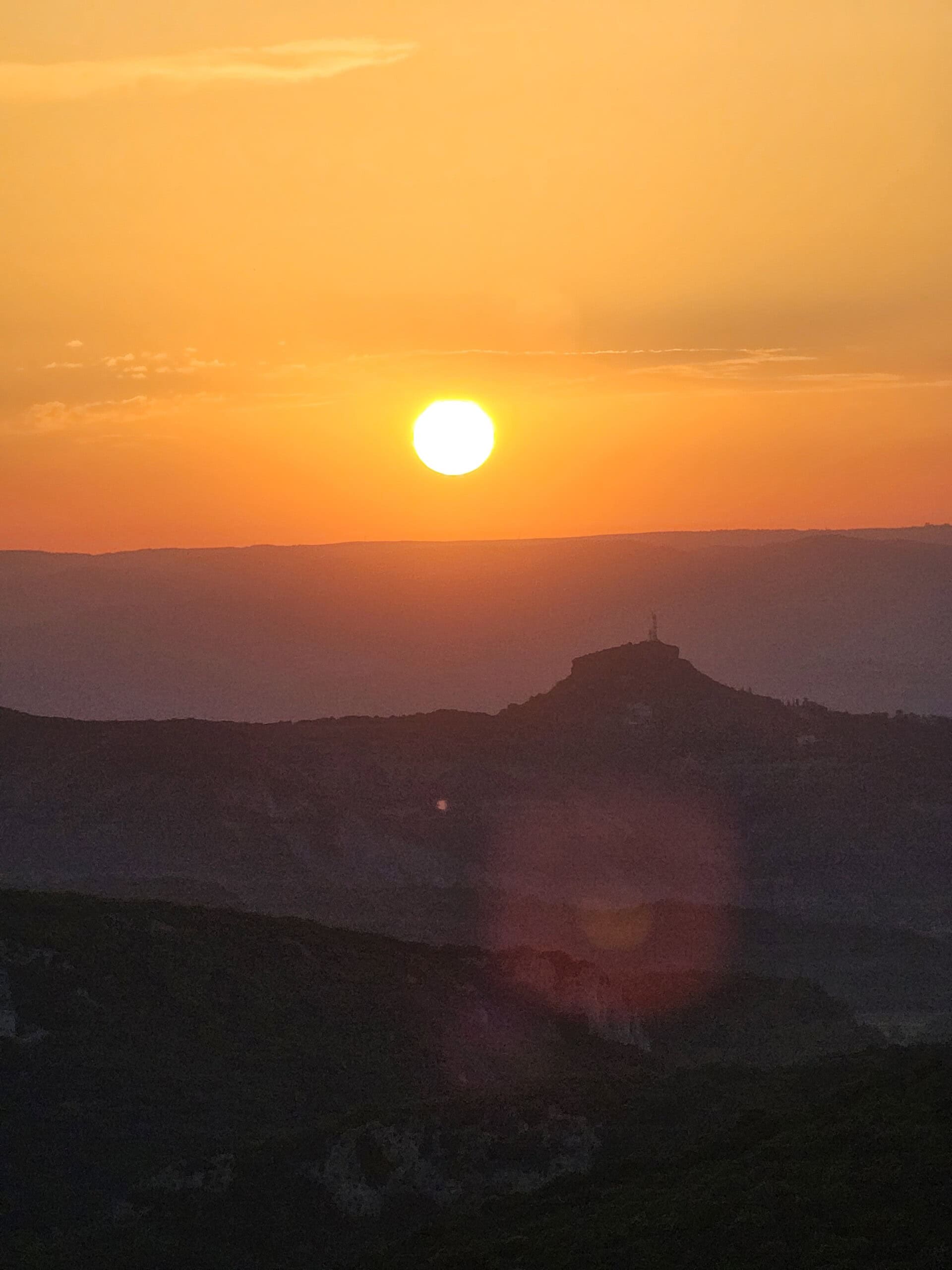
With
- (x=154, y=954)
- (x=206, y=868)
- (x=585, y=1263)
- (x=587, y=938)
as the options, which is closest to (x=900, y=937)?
(x=587, y=938)

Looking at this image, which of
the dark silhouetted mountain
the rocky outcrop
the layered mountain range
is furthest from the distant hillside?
the dark silhouetted mountain

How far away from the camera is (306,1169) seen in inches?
1394

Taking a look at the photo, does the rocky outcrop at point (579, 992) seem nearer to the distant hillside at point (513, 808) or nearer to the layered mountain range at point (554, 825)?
the layered mountain range at point (554, 825)

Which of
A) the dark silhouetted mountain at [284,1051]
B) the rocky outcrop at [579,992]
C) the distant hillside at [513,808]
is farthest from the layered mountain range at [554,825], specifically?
the dark silhouetted mountain at [284,1051]

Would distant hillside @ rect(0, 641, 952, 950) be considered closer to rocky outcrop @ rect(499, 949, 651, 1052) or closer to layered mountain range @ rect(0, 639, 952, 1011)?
layered mountain range @ rect(0, 639, 952, 1011)

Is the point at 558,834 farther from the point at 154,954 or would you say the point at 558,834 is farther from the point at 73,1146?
the point at 73,1146

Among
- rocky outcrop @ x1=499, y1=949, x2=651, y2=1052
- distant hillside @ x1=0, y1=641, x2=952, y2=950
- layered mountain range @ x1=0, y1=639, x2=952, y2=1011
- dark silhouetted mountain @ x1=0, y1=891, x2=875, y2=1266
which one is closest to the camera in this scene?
dark silhouetted mountain @ x1=0, y1=891, x2=875, y2=1266

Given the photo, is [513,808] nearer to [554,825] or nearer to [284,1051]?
[554,825]

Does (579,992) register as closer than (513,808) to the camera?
Yes

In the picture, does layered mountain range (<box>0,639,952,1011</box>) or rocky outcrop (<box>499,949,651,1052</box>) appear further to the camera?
layered mountain range (<box>0,639,952,1011</box>)

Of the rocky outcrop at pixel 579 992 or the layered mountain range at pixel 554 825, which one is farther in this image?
the layered mountain range at pixel 554 825

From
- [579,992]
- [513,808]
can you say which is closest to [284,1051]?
[579,992]

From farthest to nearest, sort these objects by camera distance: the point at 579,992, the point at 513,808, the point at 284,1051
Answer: the point at 513,808 → the point at 579,992 → the point at 284,1051

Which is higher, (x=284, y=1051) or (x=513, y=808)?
(x=513, y=808)
